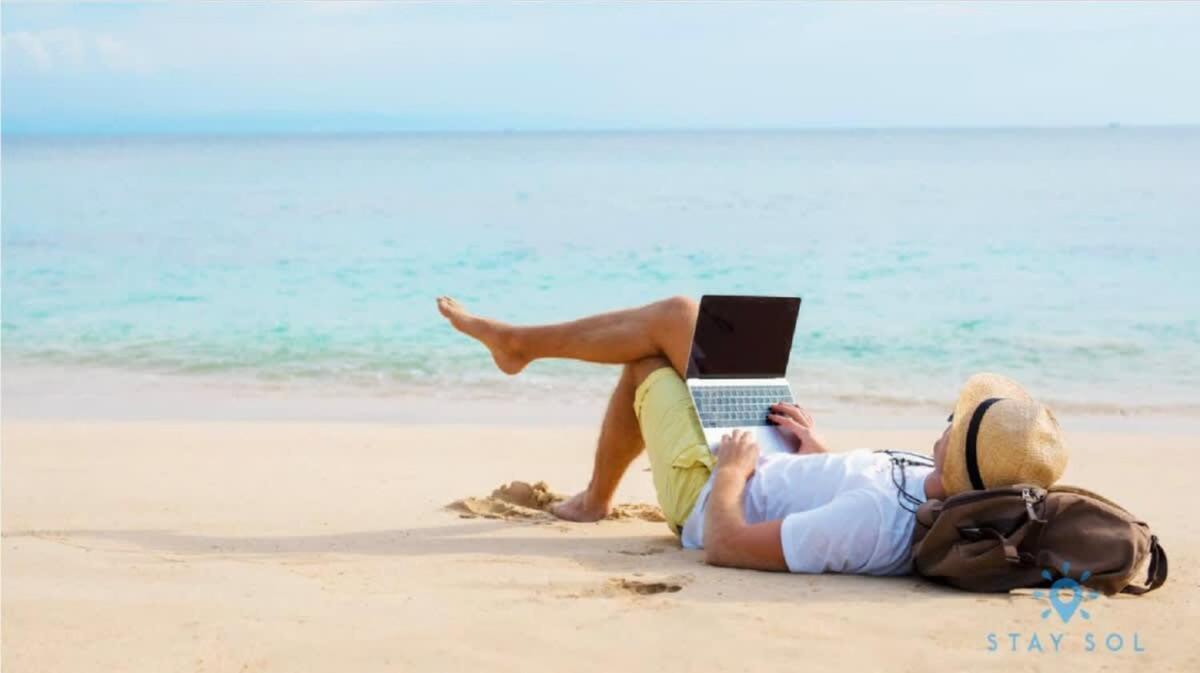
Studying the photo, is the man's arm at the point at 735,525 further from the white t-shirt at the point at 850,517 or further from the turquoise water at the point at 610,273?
the turquoise water at the point at 610,273

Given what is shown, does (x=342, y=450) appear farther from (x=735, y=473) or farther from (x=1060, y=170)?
(x=1060, y=170)

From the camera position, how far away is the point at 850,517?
11.9ft

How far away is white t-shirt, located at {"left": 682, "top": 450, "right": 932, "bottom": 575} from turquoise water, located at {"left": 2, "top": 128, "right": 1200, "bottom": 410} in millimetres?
5108

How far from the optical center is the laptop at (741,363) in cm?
421

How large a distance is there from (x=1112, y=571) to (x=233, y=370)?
8.05m

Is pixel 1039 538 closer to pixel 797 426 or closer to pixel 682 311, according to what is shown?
pixel 797 426

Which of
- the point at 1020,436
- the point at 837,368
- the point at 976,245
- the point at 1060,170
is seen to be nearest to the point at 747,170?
the point at 1060,170

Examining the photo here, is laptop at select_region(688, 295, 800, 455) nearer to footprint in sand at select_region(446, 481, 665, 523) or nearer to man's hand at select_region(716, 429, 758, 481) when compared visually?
man's hand at select_region(716, 429, 758, 481)

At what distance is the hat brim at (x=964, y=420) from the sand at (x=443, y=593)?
1.03 feet

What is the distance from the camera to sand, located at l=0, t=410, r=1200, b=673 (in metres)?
2.92

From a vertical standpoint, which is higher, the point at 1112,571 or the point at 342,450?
the point at 1112,571

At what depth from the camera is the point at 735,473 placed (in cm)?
386

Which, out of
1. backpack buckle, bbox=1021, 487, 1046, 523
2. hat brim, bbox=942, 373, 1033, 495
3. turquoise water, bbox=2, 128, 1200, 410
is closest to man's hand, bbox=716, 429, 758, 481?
hat brim, bbox=942, 373, 1033, 495

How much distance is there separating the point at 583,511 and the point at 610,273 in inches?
506
